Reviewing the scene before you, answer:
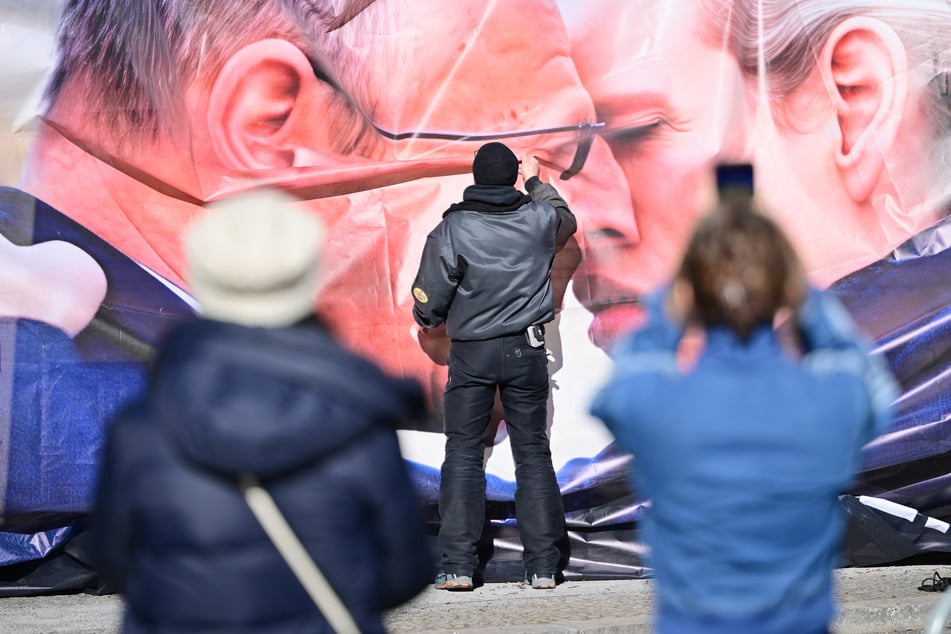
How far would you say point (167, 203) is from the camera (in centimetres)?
601

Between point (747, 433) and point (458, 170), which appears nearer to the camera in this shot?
point (747, 433)

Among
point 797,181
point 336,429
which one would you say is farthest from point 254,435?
point 797,181

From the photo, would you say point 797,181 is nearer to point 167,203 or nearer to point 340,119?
point 340,119

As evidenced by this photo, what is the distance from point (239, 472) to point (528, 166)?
4039 mm

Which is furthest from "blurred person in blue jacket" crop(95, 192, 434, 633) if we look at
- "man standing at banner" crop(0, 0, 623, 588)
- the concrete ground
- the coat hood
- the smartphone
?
"man standing at banner" crop(0, 0, 623, 588)

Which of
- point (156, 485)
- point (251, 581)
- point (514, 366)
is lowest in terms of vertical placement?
point (514, 366)

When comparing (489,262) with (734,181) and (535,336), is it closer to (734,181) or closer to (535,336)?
(535,336)

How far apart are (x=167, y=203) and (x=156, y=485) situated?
387 centimetres

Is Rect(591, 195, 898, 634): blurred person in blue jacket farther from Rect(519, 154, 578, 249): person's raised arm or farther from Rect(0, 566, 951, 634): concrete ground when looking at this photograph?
Rect(519, 154, 578, 249): person's raised arm

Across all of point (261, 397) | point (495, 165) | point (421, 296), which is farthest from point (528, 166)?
point (261, 397)

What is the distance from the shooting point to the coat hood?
2.25 metres

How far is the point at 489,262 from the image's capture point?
5812mm

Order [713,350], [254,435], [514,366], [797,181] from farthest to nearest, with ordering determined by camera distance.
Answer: [797,181] → [514,366] → [713,350] → [254,435]

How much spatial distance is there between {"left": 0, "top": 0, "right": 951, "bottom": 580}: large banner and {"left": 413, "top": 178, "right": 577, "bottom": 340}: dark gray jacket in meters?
0.36
